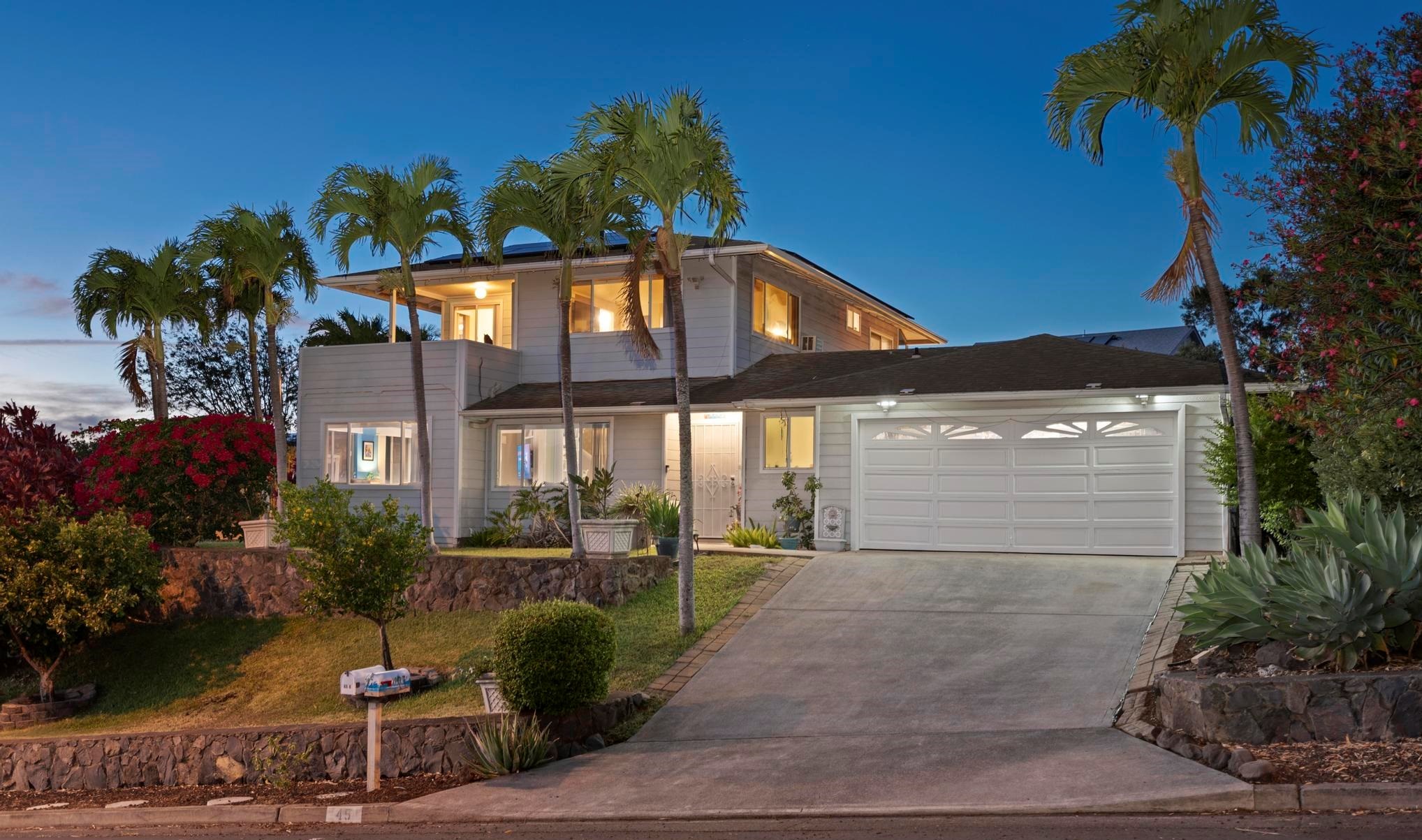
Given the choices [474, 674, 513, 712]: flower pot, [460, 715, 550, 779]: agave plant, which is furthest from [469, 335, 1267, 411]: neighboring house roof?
[460, 715, 550, 779]: agave plant

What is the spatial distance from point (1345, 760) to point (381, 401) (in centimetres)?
1889

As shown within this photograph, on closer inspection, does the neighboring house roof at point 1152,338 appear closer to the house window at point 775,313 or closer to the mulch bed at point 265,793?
the house window at point 775,313

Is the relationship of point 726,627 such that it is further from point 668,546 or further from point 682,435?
point 668,546

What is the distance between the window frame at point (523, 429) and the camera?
882 inches

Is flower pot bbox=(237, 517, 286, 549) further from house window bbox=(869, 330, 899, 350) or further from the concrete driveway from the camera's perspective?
house window bbox=(869, 330, 899, 350)

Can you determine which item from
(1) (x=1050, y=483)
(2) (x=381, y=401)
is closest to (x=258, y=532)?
(2) (x=381, y=401)

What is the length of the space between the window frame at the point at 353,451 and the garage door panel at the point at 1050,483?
1165cm

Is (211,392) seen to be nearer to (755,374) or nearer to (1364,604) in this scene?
(755,374)

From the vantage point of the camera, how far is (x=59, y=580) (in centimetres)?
1559

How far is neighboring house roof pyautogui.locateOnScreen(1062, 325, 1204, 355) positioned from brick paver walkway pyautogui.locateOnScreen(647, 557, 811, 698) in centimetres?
2551

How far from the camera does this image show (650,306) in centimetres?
2262

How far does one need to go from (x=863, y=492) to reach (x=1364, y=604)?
10158mm

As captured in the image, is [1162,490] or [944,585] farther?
[1162,490]

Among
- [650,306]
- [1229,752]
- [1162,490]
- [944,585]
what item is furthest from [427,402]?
[1229,752]
